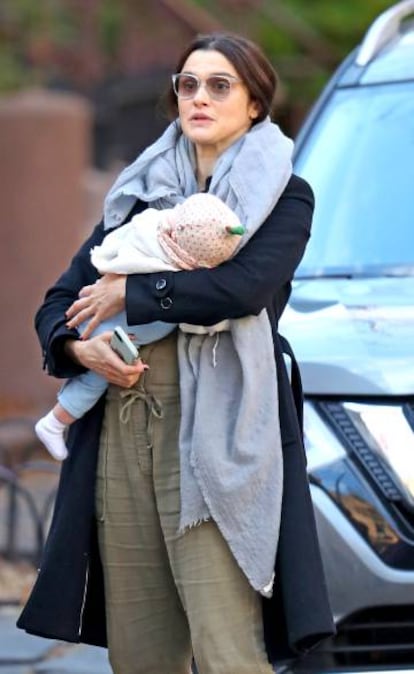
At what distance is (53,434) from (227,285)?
62cm

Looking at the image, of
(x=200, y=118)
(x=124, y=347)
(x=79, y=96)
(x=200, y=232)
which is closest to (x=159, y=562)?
(x=124, y=347)

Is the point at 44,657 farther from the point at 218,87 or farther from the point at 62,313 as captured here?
the point at 218,87

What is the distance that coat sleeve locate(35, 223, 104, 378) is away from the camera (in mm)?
4117

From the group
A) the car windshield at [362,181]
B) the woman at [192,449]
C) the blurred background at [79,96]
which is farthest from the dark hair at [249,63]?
the blurred background at [79,96]

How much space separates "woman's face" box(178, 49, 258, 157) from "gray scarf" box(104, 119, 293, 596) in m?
0.08

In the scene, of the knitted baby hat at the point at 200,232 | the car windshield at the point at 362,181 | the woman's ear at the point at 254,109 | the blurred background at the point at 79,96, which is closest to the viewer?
the knitted baby hat at the point at 200,232

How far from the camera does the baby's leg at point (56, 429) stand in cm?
412

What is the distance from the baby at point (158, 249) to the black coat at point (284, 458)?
0.11 feet

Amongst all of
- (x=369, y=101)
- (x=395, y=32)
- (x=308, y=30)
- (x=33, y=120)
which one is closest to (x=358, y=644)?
(x=369, y=101)

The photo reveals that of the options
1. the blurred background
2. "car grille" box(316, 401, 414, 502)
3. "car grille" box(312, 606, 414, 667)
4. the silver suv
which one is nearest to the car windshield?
the silver suv

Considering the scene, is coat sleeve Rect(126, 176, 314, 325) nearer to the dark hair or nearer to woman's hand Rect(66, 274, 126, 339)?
woman's hand Rect(66, 274, 126, 339)

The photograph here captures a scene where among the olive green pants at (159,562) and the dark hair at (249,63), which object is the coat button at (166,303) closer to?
the olive green pants at (159,562)

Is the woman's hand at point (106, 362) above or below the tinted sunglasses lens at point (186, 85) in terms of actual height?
below

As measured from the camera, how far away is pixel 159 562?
406cm
